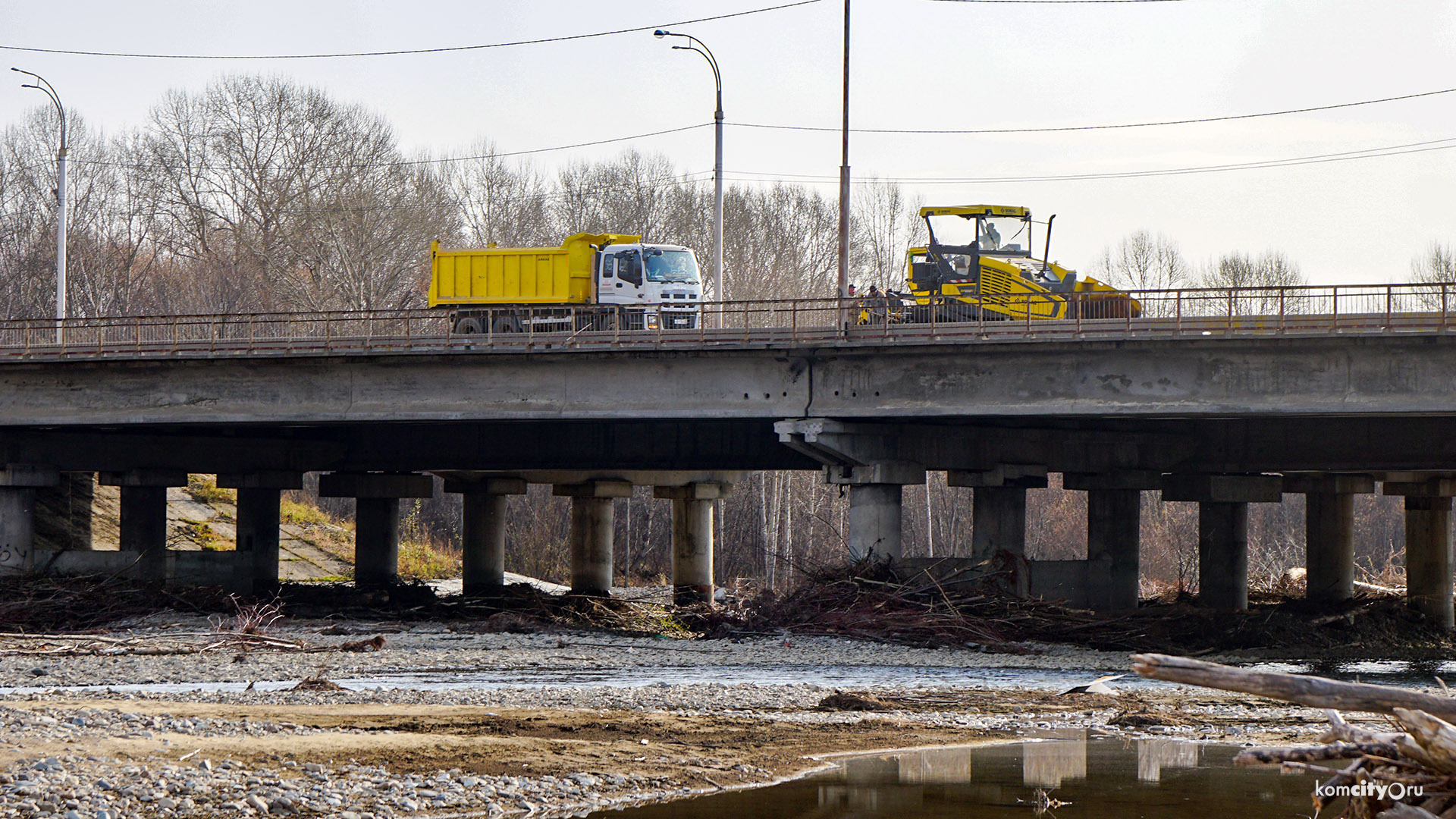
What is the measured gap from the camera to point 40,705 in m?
17.8

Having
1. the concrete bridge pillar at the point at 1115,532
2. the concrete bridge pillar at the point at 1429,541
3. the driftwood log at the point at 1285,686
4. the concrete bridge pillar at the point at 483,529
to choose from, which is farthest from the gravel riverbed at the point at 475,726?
the concrete bridge pillar at the point at 483,529

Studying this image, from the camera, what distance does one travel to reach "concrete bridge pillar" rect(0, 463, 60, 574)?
134 ft

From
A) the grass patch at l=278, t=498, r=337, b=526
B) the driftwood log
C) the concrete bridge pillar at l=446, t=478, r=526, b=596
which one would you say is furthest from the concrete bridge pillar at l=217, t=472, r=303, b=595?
the driftwood log

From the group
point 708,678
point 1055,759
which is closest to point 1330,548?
point 708,678

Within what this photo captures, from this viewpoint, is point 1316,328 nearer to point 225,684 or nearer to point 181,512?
point 225,684

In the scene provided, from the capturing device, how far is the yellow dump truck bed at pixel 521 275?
4006 cm

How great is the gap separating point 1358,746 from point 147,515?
4118 centimetres

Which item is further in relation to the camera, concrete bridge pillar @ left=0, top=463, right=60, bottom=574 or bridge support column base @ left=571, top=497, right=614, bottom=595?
bridge support column base @ left=571, top=497, right=614, bottom=595

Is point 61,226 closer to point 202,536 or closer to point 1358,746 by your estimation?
point 202,536

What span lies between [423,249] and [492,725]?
6570cm

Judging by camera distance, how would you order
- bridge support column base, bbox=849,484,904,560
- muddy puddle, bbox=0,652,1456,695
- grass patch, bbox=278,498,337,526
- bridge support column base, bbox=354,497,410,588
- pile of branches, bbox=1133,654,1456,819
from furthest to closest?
grass patch, bbox=278,498,337,526 < bridge support column base, bbox=354,497,410,588 < bridge support column base, bbox=849,484,904,560 < muddy puddle, bbox=0,652,1456,695 < pile of branches, bbox=1133,654,1456,819

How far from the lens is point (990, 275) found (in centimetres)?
3744

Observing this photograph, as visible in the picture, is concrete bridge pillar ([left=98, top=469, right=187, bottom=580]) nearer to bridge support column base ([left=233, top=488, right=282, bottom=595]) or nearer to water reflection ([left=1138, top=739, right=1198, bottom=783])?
bridge support column base ([left=233, top=488, right=282, bottom=595])

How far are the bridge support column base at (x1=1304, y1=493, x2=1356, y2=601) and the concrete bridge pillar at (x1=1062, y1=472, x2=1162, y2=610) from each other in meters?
8.90
